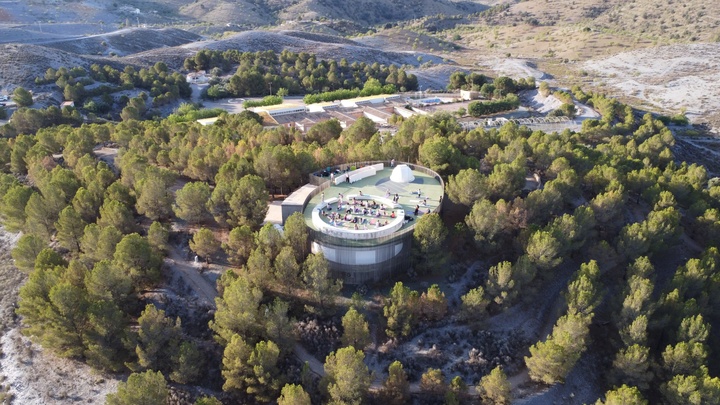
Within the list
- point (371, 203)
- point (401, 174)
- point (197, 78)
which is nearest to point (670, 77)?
point (401, 174)

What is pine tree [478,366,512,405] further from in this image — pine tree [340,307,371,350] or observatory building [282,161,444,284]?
observatory building [282,161,444,284]

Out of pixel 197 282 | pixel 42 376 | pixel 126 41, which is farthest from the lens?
pixel 126 41

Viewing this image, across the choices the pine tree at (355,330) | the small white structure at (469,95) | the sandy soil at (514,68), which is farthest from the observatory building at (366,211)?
the sandy soil at (514,68)

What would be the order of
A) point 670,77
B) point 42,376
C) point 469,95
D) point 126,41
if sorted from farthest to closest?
point 126,41 < point 670,77 < point 469,95 < point 42,376

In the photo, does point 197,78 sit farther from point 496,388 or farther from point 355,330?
point 496,388

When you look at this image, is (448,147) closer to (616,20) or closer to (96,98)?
(96,98)

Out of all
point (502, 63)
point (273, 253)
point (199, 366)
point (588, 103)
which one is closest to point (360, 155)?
point (273, 253)

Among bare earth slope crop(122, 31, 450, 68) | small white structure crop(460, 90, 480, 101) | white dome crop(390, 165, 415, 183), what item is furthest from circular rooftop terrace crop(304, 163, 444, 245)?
bare earth slope crop(122, 31, 450, 68)
